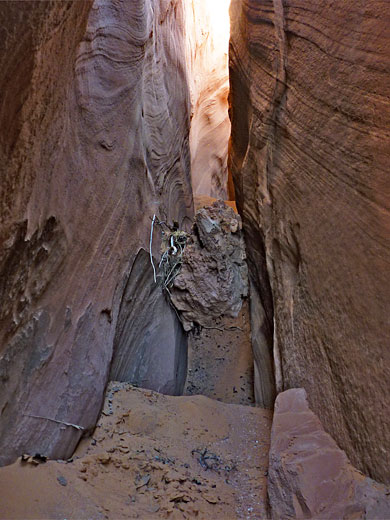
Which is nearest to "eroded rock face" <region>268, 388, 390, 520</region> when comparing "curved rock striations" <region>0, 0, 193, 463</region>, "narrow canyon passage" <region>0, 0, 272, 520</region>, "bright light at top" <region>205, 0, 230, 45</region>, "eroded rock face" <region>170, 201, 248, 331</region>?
"narrow canyon passage" <region>0, 0, 272, 520</region>

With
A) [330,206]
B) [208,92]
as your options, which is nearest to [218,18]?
[208,92]

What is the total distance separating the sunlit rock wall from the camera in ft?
21.4

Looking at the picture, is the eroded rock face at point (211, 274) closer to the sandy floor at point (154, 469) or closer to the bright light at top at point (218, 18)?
the sandy floor at point (154, 469)

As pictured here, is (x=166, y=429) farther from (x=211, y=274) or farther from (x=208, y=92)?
(x=208, y=92)

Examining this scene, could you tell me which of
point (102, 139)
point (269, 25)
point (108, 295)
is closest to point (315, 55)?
point (269, 25)

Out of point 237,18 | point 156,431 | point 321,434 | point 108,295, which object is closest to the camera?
point 321,434

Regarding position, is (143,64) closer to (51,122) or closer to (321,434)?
(51,122)

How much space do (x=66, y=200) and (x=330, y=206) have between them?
55.9 inches

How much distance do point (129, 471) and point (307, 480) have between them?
81 cm

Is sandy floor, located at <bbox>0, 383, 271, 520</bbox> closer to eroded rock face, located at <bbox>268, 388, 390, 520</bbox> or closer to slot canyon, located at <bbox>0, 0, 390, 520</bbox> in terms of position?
slot canyon, located at <bbox>0, 0, 390, 520</bbox>

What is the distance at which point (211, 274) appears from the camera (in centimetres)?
448

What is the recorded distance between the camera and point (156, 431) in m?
2.46

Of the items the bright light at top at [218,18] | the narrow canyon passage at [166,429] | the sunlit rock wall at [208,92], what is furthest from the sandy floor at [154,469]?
the bright light at top at [218,18]

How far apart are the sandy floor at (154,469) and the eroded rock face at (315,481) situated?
0.57 ft
